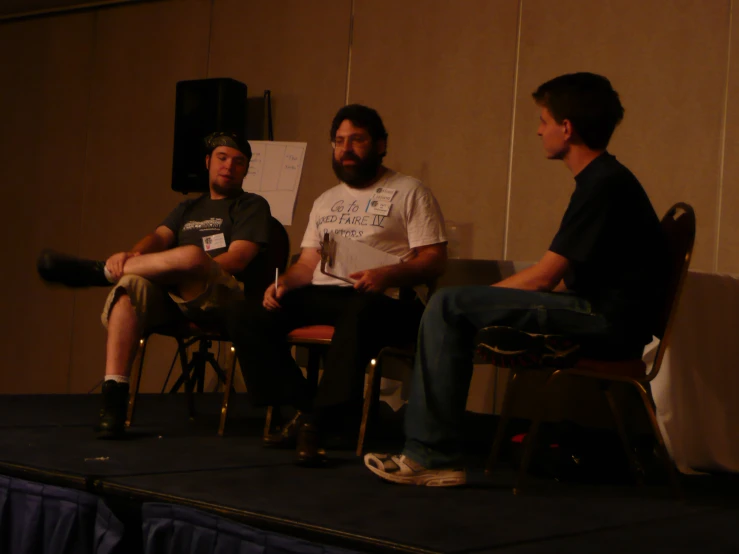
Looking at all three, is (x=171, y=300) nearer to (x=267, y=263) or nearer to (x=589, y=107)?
(x=267, y=263)

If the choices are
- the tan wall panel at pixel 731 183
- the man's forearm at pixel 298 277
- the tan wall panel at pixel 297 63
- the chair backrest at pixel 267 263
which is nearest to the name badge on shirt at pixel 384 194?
the man's forearm at pixel 298 277

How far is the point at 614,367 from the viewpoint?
2.11 metres

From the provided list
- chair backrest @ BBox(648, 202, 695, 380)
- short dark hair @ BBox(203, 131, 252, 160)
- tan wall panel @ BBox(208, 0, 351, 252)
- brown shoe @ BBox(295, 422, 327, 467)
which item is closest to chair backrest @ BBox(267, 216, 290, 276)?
short dark hair @ BBox(203, 131, 252, 160)

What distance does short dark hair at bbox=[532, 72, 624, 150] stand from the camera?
7.13 ft

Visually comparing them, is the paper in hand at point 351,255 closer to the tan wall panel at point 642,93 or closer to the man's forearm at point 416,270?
the man's forearm at point 416,270

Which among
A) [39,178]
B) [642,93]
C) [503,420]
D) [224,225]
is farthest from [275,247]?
[39,178]

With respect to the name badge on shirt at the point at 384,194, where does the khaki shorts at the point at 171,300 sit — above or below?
below

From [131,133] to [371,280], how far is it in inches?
159

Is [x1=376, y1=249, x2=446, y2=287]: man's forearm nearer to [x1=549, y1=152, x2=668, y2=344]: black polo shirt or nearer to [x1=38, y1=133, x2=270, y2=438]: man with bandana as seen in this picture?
[x1=38, y1=133, x2=270, y2=438]: man with bandana

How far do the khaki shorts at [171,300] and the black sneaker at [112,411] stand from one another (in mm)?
243

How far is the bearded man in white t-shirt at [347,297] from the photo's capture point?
2.44 meters

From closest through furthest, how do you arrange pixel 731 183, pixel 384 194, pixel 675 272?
1. pixel 675 272
2. pixel 384 194
3. pixel 731 183

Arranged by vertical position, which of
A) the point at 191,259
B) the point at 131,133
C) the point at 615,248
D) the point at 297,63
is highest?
the point at 297,63

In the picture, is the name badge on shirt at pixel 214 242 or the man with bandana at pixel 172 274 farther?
the name badge on shirt at pixel 214 242
